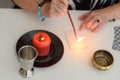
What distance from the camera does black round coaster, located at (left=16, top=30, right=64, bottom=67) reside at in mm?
1100

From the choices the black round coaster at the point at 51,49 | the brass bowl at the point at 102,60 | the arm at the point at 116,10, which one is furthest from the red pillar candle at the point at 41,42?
the arm at the point at 116,10

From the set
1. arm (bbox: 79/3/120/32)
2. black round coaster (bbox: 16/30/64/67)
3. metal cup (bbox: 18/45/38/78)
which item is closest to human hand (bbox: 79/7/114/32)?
arm (bbox: 79/3/120/32)

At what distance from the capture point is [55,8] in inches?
45.3

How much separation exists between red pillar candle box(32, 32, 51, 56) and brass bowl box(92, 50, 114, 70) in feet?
0.65

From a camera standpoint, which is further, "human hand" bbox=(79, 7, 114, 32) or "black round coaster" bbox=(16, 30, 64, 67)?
"human hand" bbox=(79, 7, 114, 32)

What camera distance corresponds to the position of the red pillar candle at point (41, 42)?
1084 mm

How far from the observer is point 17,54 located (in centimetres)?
111

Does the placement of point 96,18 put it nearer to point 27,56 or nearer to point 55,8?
point 55,8

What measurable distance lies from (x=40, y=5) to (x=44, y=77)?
368 millimetres

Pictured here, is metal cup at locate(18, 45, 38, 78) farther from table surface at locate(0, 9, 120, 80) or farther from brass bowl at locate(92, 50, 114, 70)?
brass bowl at locate(92, 50, 114, 70)

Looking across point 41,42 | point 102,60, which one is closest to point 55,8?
point 41,42

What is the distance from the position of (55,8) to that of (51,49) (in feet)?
0.56

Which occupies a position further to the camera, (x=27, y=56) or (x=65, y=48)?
(x=65, y=48)

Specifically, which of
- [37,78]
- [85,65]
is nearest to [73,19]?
[85,65]
